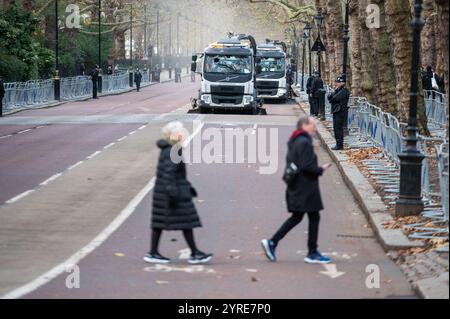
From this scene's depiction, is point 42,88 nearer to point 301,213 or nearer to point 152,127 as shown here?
point 152,127

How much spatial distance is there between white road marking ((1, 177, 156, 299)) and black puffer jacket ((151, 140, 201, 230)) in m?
1.26

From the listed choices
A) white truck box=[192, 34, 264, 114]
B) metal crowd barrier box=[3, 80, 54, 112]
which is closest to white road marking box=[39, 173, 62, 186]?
white truck box=[192, 34, 264, 114]

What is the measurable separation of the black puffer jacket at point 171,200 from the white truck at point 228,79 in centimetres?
3539

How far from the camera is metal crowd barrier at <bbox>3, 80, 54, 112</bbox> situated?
5216cm

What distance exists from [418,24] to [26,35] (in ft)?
153

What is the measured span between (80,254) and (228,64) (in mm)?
35918

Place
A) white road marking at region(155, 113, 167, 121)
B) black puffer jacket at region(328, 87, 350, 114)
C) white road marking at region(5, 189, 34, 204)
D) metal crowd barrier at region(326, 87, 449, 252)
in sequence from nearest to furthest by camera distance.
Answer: metal crowd barrier at region(326, 87, 449, 252) → white road marking at region(5, 189, 34, 204) → black puffer jacket at region(328, 87, 350, 114) → white road marking at region(155, 113, 167, 121)

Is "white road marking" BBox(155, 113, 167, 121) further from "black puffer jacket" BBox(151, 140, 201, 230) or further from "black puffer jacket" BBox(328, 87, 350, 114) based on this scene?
"black puffer jacket" BBox(151, 140, 201, 230)

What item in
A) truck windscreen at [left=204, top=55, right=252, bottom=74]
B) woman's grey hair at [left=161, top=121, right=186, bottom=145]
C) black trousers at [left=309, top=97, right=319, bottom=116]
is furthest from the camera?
truck windscreen at [left=204, top=55, right=252, bottom=74]

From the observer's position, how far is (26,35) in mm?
61750

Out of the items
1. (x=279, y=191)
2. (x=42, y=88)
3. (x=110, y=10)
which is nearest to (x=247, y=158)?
(x=279, y=191)

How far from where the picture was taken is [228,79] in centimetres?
4931

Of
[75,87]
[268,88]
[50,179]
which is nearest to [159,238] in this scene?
[50,179]

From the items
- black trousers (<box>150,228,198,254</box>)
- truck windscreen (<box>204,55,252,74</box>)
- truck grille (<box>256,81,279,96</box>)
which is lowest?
black trousers (<box>150,228,198,254</box>)
